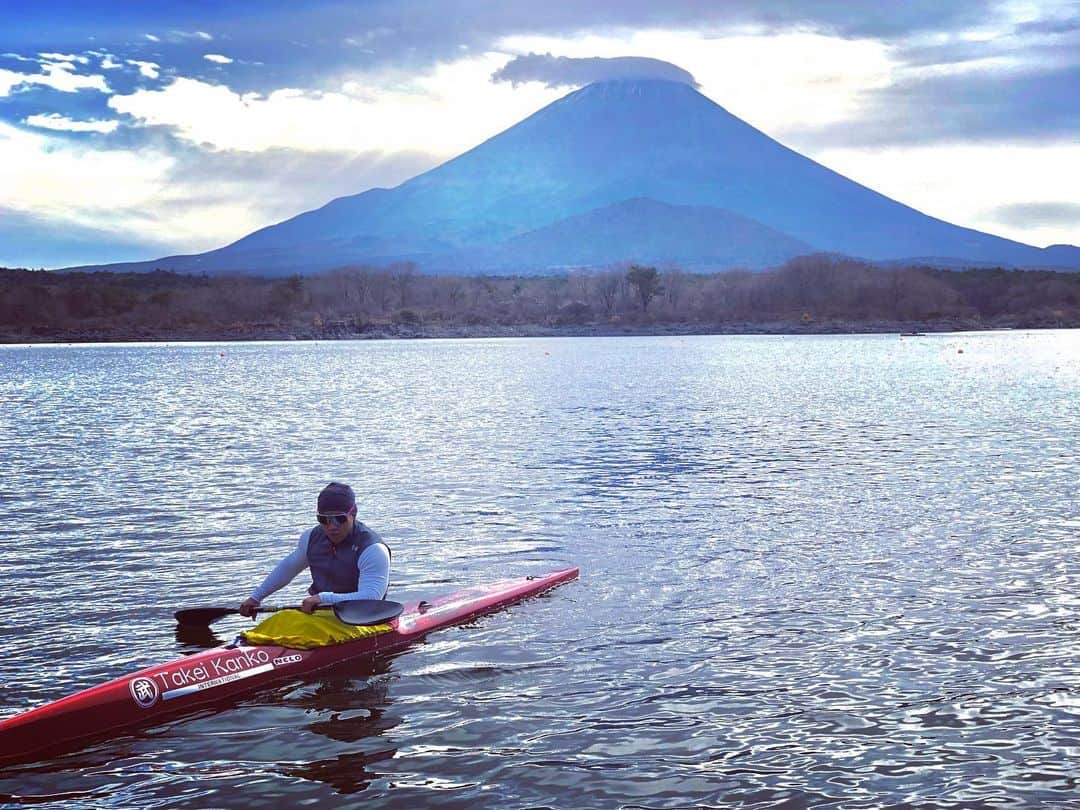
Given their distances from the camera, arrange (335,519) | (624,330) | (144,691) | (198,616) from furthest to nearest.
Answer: (624,330), (198,616), (335,519), (144,691)

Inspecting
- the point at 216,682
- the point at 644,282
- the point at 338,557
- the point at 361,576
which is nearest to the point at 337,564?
the point at 338,557

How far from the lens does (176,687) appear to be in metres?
11.0

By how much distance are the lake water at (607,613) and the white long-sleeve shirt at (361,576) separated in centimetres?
83

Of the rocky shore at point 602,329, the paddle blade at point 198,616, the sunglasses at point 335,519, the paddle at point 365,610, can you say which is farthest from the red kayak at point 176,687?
the rocky shore at point 602,329

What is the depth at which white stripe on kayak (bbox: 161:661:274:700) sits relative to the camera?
10992 millimetres

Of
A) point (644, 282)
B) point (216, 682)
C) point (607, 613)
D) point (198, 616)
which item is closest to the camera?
point (216, 682)

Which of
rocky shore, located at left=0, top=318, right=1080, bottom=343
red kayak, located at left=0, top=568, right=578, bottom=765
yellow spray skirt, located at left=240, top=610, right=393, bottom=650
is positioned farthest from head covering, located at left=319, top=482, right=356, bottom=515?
rocky shore, located at left=0, top=318, right=1080, bottom=343

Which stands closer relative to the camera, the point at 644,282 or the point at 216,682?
the point at 216,682

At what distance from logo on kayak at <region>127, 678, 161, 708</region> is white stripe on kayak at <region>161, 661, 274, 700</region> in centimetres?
9

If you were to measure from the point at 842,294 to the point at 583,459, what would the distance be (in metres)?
175

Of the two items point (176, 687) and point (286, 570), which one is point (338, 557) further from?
point (176, 687)

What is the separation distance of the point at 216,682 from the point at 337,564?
187cm

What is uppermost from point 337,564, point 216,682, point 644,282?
point 644,282

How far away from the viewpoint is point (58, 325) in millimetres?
168875
